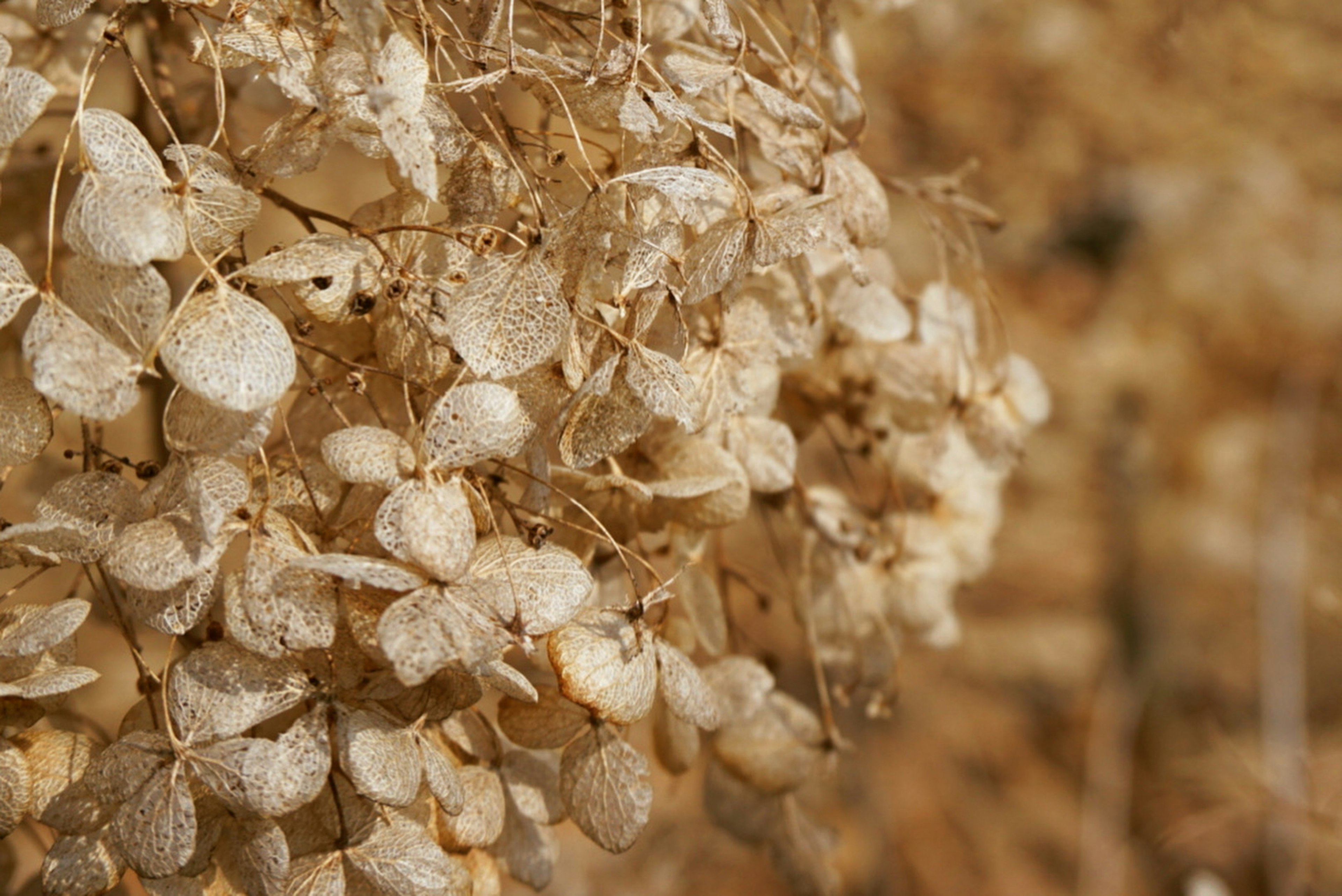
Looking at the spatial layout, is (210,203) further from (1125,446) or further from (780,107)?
(1125,446)

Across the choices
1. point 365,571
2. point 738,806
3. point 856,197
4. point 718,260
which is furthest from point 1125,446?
point 365,571

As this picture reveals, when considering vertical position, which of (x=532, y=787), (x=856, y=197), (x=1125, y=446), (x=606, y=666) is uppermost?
(x=856, y=197)

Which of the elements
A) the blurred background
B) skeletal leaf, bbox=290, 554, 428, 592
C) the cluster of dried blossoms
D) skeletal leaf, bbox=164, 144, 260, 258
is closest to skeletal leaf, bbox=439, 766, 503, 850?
the cluster of dried blossoms

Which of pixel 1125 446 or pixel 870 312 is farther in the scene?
pixel 1125 446

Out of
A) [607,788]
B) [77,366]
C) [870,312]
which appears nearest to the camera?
[77,366]

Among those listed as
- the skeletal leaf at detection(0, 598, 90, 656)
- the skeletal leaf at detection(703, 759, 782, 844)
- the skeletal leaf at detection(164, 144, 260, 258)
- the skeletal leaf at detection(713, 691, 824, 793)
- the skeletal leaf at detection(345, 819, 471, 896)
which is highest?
the skeletal leaf at detection(164, 144, 260, 258)

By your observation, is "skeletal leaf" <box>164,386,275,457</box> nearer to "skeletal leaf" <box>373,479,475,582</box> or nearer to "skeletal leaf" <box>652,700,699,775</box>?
"skeletal leaf" <box>373,479,475,582</box>

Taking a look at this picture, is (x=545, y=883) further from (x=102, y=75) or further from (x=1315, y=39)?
(x=1315, y=39)
